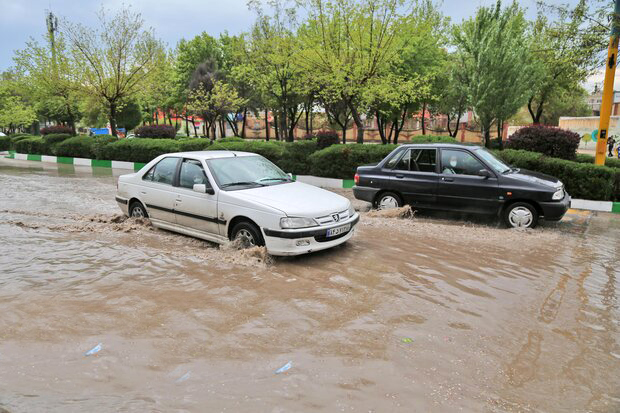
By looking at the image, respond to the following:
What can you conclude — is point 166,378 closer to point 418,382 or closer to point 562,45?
point 418,382

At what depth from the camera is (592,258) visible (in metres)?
6.54

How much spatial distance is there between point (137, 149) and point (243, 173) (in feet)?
45.6

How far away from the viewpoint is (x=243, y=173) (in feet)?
22.3

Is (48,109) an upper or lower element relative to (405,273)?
upper

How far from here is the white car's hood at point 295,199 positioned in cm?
574

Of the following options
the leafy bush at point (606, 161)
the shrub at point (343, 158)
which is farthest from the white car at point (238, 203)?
the leafy bush at point (606, 161)

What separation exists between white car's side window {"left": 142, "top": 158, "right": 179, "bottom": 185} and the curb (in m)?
5.99

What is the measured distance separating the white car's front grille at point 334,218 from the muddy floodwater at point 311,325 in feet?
1.86

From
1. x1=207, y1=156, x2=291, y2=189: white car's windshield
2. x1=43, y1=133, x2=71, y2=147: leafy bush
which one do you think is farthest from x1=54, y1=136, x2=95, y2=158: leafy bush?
x1=207, y1=156, x2=291, y2=189: white car's windshield

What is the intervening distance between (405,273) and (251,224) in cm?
216

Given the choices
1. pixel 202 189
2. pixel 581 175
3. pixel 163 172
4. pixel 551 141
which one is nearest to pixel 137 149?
pixel 163 172

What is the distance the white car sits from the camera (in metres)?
5.72

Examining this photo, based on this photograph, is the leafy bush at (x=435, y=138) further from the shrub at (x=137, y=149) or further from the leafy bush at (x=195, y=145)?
the shrub at (x=137, y=149)

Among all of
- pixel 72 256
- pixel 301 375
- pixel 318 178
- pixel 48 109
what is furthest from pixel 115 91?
pixel 48 109
